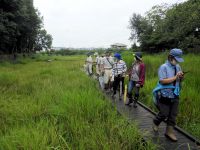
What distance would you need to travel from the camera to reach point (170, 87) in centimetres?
503

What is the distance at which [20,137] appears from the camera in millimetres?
4637

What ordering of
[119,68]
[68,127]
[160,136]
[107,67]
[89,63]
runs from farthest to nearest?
[89,63] → [107,67] → [119,68] → [68,127] → [160,136]

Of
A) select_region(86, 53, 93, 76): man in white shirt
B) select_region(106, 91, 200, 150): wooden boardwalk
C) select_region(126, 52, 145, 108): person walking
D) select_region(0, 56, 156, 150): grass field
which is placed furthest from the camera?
select_region(86, 53, 93, 76): man in white shirt

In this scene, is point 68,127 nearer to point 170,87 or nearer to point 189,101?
point 170,87

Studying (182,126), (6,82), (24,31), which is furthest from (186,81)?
(24,31)

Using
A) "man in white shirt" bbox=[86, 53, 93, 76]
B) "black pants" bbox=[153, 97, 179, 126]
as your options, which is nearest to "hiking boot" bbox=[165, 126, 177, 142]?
"black pants" bbox=[153, 97, 179, 126]

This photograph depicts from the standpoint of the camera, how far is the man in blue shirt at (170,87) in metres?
4.97

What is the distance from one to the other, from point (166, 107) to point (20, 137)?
2.80m

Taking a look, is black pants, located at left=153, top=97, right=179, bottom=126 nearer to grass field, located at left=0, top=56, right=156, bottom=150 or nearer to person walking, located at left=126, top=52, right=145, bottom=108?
grass field, located at left=0, top=56, right=156, bottom=150

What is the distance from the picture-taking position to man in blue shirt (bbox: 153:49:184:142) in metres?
4.97

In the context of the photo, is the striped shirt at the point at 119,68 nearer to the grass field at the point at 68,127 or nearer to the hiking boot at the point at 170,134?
the grass field at the point at 68,127

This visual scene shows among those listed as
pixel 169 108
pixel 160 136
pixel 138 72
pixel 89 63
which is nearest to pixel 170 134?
pixel 160 136

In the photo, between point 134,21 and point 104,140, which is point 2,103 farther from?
point 134,21

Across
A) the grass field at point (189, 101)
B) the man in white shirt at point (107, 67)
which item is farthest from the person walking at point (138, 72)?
the man in white shirt at point (107, 67)
